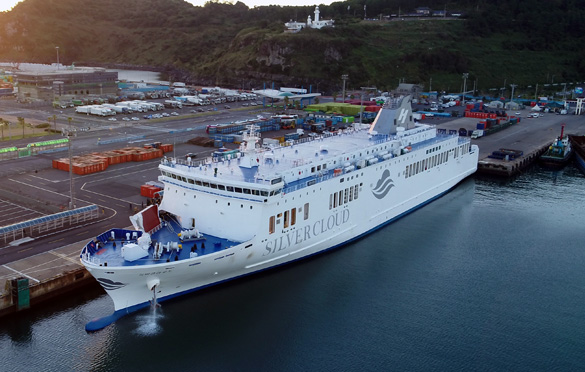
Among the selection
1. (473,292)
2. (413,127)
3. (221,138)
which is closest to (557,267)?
(473,292)

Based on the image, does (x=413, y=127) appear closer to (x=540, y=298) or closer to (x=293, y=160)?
(x=293, y=160)

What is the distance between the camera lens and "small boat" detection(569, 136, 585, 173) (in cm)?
6619

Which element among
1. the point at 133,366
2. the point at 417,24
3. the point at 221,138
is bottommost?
the point at 133,366

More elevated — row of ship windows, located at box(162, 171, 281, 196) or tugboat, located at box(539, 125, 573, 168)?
row of ship windows, located at box(162, 171, 281, 196)

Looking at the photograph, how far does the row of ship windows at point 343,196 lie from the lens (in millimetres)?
35819

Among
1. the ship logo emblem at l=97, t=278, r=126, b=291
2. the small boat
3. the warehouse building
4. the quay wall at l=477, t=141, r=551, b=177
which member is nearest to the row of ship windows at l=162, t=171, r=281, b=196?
the ship logo emblem at l=97, t=278, r=126, b=291

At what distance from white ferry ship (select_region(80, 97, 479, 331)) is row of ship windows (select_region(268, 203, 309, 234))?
0.21ft

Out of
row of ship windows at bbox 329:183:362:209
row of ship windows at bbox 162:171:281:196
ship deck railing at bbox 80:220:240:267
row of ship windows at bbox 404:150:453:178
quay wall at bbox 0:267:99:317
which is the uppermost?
row of ship windows at bbox 162:171:281:196

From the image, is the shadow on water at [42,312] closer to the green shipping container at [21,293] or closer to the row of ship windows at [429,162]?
the green shipping container at [21,293]

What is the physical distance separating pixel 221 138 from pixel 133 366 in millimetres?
49976

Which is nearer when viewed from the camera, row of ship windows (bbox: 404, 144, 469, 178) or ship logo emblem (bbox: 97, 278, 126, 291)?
ship logo emblem (bbox: 97, 278, 126, 291)

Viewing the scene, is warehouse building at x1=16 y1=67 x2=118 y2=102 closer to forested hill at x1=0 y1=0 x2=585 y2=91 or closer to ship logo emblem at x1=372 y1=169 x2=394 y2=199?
forested hill at x1=0 y1=0 x2=585 y2=91

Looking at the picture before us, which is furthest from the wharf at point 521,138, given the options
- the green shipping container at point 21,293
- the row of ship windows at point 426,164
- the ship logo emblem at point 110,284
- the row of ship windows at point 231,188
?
the green shipping container at point 21,293

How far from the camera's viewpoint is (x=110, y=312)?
2844cm
